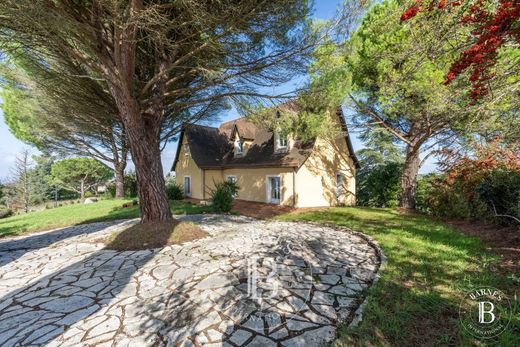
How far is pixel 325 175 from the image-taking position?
14.0 m

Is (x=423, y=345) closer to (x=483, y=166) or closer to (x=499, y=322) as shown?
(x=499, y=322)

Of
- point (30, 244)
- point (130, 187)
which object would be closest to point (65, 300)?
point (30, 244)

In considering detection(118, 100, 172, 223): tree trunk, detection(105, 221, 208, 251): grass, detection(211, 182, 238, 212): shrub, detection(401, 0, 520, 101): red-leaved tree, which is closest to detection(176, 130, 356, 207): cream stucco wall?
detection(211, 182, 238, 212): shrub

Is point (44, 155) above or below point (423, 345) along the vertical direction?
above

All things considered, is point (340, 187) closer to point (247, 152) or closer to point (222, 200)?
point (247, 152)


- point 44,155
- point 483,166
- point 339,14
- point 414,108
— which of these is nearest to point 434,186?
point 483,166

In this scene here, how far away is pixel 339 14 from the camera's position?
20.0 ft

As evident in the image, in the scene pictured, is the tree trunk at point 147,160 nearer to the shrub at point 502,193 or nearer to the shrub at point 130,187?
the shrub at point 502,193

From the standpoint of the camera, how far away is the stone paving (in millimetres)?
2666

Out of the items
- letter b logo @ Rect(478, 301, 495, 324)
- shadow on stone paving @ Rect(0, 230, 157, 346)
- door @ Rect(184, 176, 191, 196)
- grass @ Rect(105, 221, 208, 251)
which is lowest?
shadow on stone paving @ Rect(0, 230, 157, 346)

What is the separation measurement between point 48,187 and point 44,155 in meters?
13.2

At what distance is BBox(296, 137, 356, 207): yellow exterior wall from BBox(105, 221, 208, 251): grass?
7.74m

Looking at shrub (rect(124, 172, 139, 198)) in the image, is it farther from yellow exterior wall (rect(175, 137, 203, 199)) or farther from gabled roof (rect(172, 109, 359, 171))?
yellow exterior wall (rect(175, 137, 203, 199))

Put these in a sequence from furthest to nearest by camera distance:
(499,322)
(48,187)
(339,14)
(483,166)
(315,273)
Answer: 1. (48,187)
2. (483,166)
3. (339,14)
4. (315,273)
5. (499,322)
